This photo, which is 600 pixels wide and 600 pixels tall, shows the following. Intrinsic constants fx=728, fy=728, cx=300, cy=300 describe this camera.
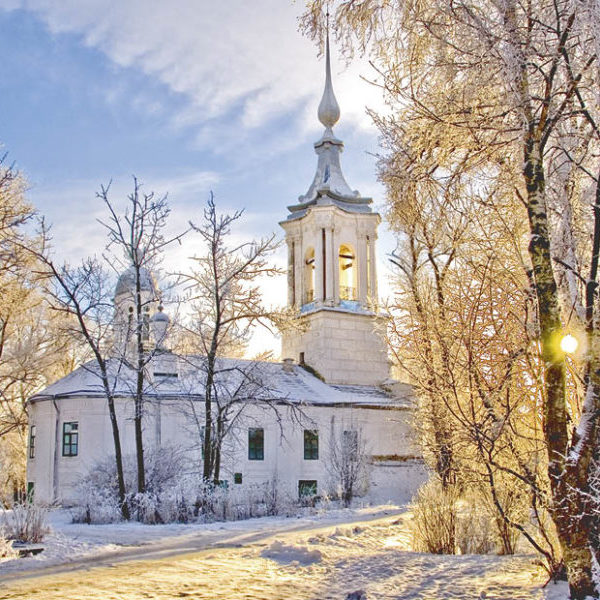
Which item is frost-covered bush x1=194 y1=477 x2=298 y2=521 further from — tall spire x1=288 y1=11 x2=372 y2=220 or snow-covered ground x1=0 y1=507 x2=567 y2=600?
tall spire x1=288 y1=11 x2=372 y2=220

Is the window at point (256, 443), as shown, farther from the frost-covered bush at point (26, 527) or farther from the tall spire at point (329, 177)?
the frost-covered bush at point (26, 527)

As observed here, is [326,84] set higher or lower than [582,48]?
higher

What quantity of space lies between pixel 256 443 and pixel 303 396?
2658 mm

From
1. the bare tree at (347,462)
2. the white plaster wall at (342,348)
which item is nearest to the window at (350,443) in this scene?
the bare tree at (347,462)

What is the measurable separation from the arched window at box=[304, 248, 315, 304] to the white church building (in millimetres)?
56

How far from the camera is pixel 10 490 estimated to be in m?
32.8

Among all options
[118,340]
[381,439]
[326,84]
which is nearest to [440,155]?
[118,340]

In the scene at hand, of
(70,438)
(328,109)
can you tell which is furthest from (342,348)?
(70,438)

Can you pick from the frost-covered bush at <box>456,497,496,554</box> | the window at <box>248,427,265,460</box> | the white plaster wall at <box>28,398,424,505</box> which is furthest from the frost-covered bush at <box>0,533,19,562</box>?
the window at <box>248,427,265,460</box>

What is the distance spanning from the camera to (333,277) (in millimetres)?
33250

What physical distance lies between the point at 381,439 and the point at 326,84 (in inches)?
697

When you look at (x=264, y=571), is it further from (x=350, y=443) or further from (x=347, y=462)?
(x=350, y=443)

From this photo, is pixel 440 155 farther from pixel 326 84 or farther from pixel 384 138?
pixel 326 84

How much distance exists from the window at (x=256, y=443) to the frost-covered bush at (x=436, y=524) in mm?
18249
